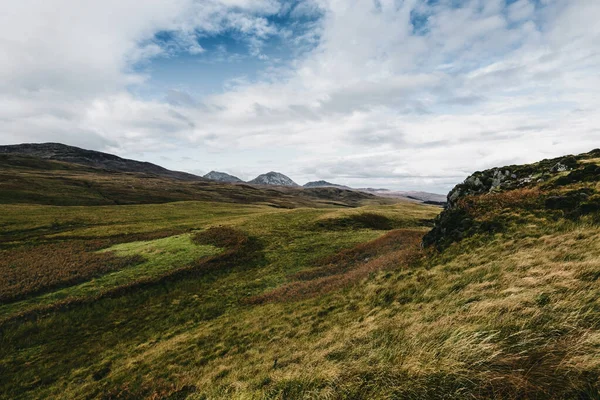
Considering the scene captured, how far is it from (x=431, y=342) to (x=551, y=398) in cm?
281

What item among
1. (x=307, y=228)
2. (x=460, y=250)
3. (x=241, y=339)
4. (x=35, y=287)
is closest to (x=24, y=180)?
(x=35, y=287)

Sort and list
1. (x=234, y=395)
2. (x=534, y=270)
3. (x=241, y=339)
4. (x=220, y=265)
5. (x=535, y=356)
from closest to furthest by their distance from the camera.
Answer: (x=535, y=356), (x=234, y=395), (x=534, y=270), (x=241, y=339), (x=220, y=265)

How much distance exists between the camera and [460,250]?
17984mm

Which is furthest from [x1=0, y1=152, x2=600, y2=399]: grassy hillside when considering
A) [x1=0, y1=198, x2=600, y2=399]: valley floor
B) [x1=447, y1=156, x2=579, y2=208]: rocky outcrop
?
[x1=447, y1=156, x2=579, y2=208]: rocky outcrop

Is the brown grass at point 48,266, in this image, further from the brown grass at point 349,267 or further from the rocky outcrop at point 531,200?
the rocky outcrop at point 531,200

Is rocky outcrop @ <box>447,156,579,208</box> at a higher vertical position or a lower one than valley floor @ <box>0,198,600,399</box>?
higher

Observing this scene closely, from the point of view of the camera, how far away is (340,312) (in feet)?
51.8

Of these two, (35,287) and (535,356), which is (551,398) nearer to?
(535,356)

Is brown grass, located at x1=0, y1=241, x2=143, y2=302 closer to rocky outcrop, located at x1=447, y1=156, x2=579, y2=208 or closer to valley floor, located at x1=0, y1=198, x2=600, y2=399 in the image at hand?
valley floor, located at x1=0, y1=198, x2=600, y2=399

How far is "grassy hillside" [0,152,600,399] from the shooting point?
660cm

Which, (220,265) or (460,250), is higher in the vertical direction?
(460,250)

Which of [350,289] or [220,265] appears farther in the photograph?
[220,265]

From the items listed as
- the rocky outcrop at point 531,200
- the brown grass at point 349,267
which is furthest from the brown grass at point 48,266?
the rocky outcrop at point 531,200

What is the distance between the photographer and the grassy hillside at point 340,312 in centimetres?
660
